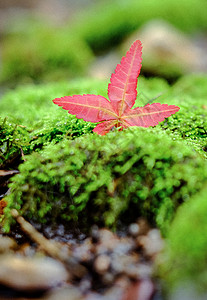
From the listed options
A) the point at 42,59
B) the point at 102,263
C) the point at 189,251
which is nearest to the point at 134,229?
the point at 102,263

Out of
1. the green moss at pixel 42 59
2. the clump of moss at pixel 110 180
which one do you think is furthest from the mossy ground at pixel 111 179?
the green moss at pixel 42 59

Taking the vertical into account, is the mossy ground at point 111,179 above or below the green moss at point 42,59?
below

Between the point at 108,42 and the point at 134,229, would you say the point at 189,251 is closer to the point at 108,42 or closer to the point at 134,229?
the point at 134,229

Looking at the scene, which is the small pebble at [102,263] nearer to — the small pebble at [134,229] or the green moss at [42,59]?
the small pebble at [134,229]

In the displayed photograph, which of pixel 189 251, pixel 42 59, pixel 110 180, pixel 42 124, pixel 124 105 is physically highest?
pixel 42 59

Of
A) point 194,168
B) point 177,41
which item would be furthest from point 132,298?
point 177,41

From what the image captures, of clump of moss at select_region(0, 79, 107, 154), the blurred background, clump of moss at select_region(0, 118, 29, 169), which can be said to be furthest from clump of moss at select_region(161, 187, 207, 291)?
the blurred background
